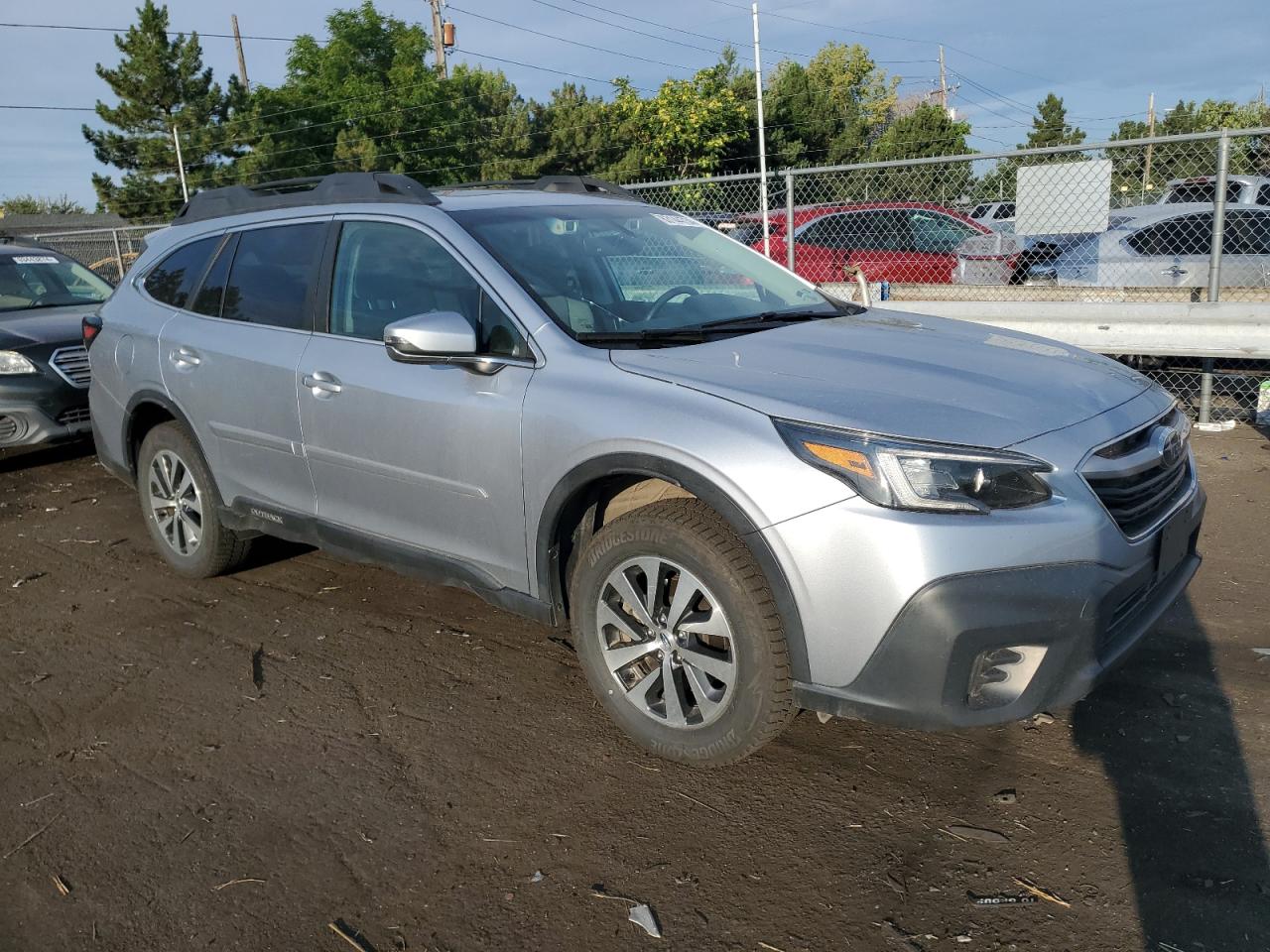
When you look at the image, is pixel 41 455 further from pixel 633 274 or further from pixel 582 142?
pixel 582 142

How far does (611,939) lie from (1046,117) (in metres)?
54.8

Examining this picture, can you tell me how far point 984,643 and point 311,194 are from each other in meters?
3.26

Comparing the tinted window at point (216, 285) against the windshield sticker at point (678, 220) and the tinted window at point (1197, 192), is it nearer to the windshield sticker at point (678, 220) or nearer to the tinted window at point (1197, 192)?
the windshield sticker at point (678, 220)

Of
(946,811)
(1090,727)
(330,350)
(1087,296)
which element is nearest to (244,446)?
(330,350)

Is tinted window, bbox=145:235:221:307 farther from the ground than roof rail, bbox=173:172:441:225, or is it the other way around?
roof rail, bbox=173:172:441:225

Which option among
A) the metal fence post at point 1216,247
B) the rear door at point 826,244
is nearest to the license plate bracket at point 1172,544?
the metal fence post at point 1216,247

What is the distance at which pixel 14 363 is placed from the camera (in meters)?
7.46

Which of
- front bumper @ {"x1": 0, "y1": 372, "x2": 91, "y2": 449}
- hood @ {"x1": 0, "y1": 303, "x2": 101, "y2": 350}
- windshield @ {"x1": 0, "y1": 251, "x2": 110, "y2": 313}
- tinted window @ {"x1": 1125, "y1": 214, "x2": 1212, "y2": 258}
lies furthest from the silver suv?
tinted window @ {"x1": 1125, "y1": 214, "x2": 1212, "y2": 258}

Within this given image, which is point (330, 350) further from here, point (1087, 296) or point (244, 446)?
point (1087, 296)

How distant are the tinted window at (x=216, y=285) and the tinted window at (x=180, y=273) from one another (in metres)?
0.09

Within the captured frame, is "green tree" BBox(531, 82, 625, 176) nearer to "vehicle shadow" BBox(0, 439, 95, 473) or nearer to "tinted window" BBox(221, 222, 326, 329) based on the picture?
"vehicle shadow" BBox(0, 439, 95, 473)

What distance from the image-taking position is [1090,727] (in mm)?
3365

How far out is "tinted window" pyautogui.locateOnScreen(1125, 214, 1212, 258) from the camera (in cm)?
925

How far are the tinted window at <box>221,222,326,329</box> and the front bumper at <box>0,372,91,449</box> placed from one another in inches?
145
